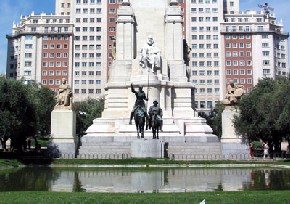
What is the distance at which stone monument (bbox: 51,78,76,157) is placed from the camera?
126 feet

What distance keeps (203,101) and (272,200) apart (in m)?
125

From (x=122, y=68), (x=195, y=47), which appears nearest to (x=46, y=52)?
(x=195, y=47)

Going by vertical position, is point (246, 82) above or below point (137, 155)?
above

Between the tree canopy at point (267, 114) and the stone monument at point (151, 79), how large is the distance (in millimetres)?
5068

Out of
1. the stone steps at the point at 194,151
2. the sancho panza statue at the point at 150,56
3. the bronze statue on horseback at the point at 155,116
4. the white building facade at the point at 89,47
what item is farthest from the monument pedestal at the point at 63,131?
the white building facade at the point at 89,47

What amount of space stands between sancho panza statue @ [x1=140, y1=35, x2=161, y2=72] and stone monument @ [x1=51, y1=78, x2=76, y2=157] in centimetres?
920

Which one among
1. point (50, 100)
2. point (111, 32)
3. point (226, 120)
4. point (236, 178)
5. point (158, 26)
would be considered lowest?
point (236, 178)

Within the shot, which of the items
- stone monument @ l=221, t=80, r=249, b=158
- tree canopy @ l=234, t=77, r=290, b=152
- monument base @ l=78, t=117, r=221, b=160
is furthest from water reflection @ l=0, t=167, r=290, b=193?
stone monument @ l=221, t=80, r=249, b=158

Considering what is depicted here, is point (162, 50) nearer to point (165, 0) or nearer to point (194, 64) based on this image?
point (165, 0)

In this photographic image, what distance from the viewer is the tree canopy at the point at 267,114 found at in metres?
35.7

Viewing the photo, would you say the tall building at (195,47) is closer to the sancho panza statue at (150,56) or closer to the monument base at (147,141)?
the sancho panza statue at (150,56)

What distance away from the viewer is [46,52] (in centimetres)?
13625

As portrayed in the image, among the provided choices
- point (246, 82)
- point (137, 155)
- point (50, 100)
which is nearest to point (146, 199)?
point (137, 155)

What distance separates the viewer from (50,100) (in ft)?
255
